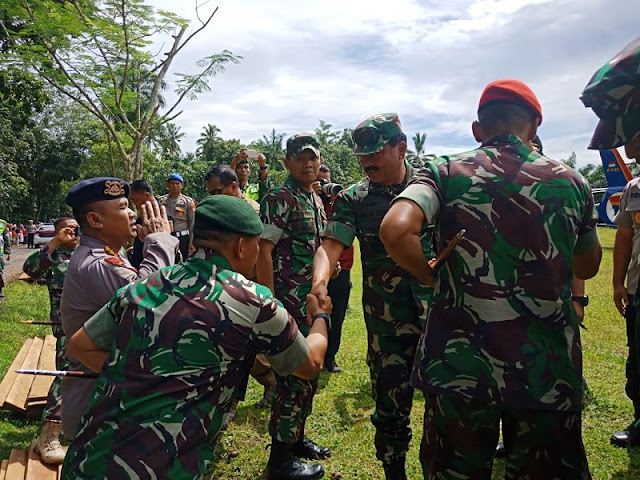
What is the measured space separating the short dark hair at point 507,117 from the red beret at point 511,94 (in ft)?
0.06

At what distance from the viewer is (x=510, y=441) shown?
1.90 m

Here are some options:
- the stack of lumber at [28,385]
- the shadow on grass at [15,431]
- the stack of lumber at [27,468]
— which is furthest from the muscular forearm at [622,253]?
the stack of lumber at [28,385]

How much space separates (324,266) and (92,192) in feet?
3.92

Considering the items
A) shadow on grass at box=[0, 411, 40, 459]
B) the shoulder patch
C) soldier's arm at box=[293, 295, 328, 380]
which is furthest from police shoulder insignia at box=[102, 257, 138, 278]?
shadow on grass at box=[0, 411, 40, 459]

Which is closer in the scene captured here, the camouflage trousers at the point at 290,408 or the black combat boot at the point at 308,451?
the camouflage trousers at the point at 290,408

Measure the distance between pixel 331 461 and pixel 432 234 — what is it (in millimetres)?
1771

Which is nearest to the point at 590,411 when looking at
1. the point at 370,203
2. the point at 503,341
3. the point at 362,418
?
the point at 362,418

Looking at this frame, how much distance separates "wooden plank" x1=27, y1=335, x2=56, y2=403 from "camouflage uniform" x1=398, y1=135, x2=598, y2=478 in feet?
11.8

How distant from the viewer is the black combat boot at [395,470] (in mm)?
2918

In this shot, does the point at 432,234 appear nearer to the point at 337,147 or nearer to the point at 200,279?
the point at 200,279

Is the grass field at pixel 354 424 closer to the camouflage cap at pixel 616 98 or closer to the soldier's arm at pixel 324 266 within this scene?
the soldier's arm at pixel 324 266

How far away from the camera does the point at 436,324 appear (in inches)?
75.1

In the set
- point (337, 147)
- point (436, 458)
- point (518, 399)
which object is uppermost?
point (337, 147)

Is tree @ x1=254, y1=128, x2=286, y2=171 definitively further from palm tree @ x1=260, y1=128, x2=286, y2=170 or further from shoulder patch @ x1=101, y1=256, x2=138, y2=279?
shoulder patch @ x1=101, y1=256, x2=138, y2=279
